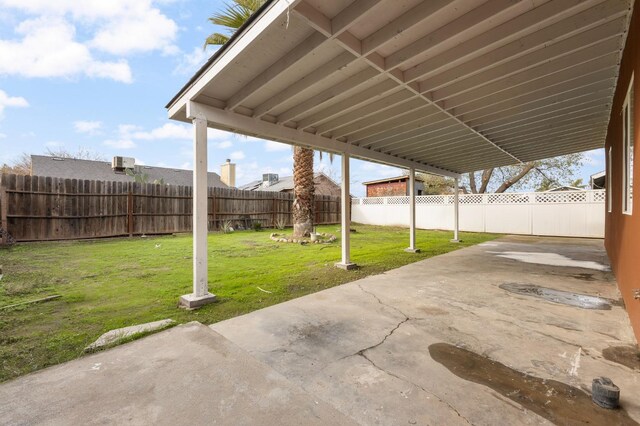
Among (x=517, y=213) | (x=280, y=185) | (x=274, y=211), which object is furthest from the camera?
(x=280, y=185)

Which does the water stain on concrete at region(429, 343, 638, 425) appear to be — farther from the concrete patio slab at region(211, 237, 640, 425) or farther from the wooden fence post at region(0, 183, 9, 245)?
the wooden fence post at region(0, 183, 9, 245)

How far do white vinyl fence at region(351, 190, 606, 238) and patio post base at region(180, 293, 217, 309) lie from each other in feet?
42.1

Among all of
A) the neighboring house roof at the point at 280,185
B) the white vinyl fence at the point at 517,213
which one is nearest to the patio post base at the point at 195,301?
the white vinyl fence at the point at 517,213

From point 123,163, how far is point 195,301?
14767 millimetres

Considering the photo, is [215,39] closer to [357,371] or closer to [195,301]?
[195,301]

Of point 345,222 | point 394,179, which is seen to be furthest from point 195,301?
point 394,179

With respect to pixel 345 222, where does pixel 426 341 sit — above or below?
below

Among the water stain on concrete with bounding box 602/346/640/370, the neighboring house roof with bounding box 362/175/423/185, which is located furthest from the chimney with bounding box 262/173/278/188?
the water stain on concrete with bounding box 602/346/640/370

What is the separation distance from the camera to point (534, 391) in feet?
5.34

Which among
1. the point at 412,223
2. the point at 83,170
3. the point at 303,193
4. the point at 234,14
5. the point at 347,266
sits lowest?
the point at 347,266

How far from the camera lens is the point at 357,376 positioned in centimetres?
178

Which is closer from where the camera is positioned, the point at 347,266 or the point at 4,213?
the point at 347,266

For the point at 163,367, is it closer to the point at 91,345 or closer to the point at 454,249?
the point at 91,345

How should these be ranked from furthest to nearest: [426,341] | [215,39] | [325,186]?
[325,186] → [215,39] → [426,341]
